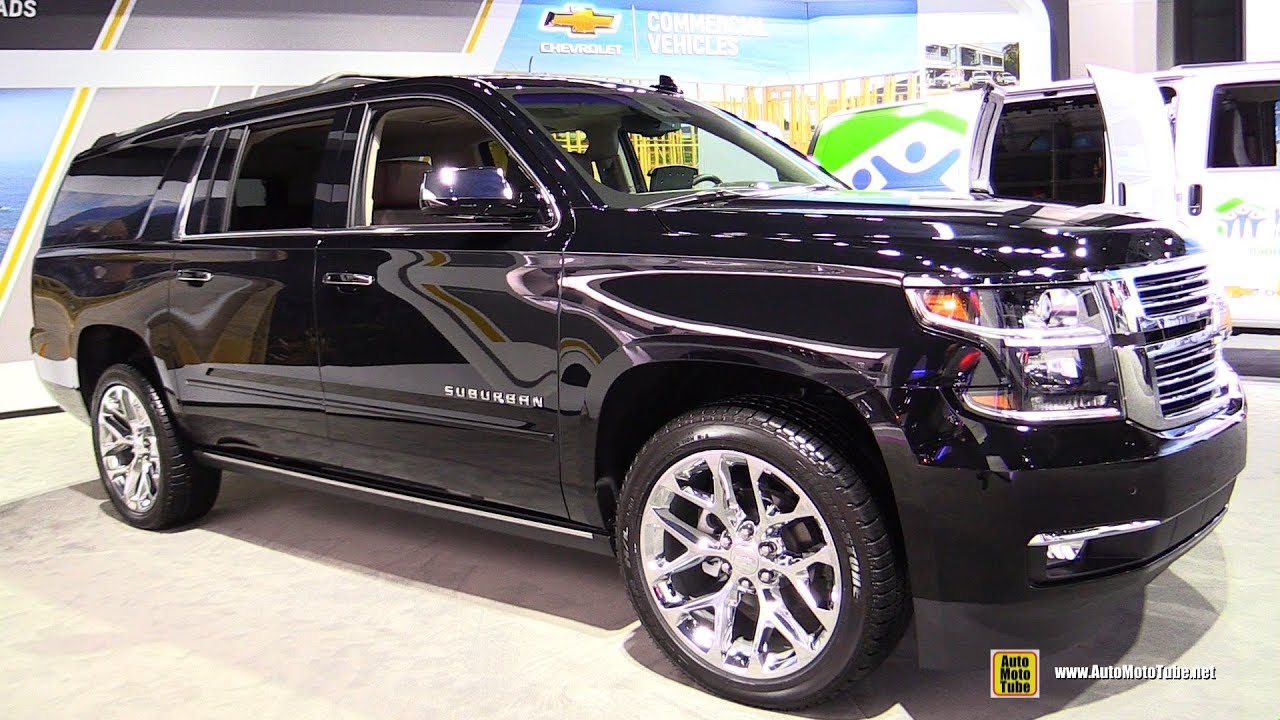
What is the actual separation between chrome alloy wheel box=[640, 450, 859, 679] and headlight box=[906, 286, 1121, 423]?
0.50m

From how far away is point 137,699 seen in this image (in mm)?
2816

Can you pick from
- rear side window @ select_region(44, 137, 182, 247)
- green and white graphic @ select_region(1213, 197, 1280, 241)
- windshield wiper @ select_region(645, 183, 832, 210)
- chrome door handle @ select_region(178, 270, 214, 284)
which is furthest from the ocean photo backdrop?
green and white graphic @ select_region(1213, 197, 1280, 241)

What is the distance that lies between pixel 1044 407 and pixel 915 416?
0.26m

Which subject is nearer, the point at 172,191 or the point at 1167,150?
the point at 172,191

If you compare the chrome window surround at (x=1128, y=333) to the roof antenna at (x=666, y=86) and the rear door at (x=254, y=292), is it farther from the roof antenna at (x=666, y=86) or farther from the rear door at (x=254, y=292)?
the rear door at (x=254, y=292)

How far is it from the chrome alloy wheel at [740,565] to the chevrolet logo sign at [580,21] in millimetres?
7199

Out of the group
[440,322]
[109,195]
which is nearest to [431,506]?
[440,322]

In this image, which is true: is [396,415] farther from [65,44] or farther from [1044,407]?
[65,44]

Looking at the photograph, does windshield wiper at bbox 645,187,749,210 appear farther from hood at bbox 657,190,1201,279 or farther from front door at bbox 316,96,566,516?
front door at bbox 316,96,566,516

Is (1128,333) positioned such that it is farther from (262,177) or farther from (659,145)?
(262,177)

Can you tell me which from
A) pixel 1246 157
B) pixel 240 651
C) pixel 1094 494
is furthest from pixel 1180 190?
pixel 240 651

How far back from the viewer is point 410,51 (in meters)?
8.42

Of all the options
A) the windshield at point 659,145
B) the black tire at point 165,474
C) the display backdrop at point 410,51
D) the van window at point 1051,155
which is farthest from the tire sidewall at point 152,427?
the van window at point 1051,155

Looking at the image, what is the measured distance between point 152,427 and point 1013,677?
10.9ft
